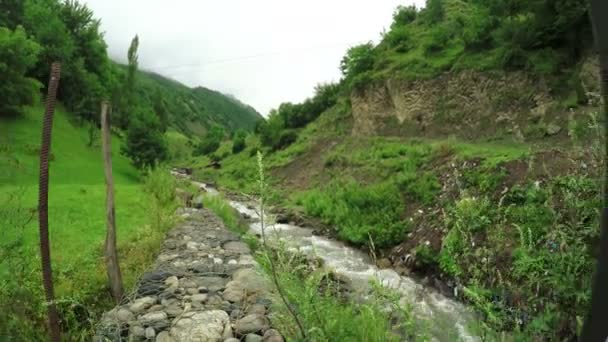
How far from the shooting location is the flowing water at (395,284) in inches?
203

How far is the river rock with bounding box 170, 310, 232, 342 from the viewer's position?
3238 mm

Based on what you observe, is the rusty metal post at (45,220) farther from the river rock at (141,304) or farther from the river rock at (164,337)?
the river rock at (164,337)

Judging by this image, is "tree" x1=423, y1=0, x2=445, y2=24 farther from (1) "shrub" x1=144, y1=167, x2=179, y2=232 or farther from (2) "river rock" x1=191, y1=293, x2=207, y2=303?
(2) "river rock" x1=191, y1=293, x2=207, y2=303

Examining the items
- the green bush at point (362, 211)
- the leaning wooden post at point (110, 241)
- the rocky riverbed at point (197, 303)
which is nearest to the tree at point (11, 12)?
the green bush at point (362, 211)

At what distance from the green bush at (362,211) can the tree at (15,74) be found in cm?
1165

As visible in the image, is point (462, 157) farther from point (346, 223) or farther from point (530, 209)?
point (530, 209)

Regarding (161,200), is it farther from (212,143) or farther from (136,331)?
(136,331)

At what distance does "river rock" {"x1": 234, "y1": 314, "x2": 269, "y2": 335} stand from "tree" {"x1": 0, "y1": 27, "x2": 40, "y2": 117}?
15030mm

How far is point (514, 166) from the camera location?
10.4m

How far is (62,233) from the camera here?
7.82 m

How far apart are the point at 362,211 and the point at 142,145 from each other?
1374 centimetres

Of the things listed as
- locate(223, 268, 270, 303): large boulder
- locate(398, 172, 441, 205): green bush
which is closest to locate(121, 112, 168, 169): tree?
locate(398, 172, 441, 205): green bush

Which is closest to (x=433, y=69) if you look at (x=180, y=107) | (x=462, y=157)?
(x=462, y=157)

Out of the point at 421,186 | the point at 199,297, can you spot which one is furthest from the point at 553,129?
the point at 199,297
